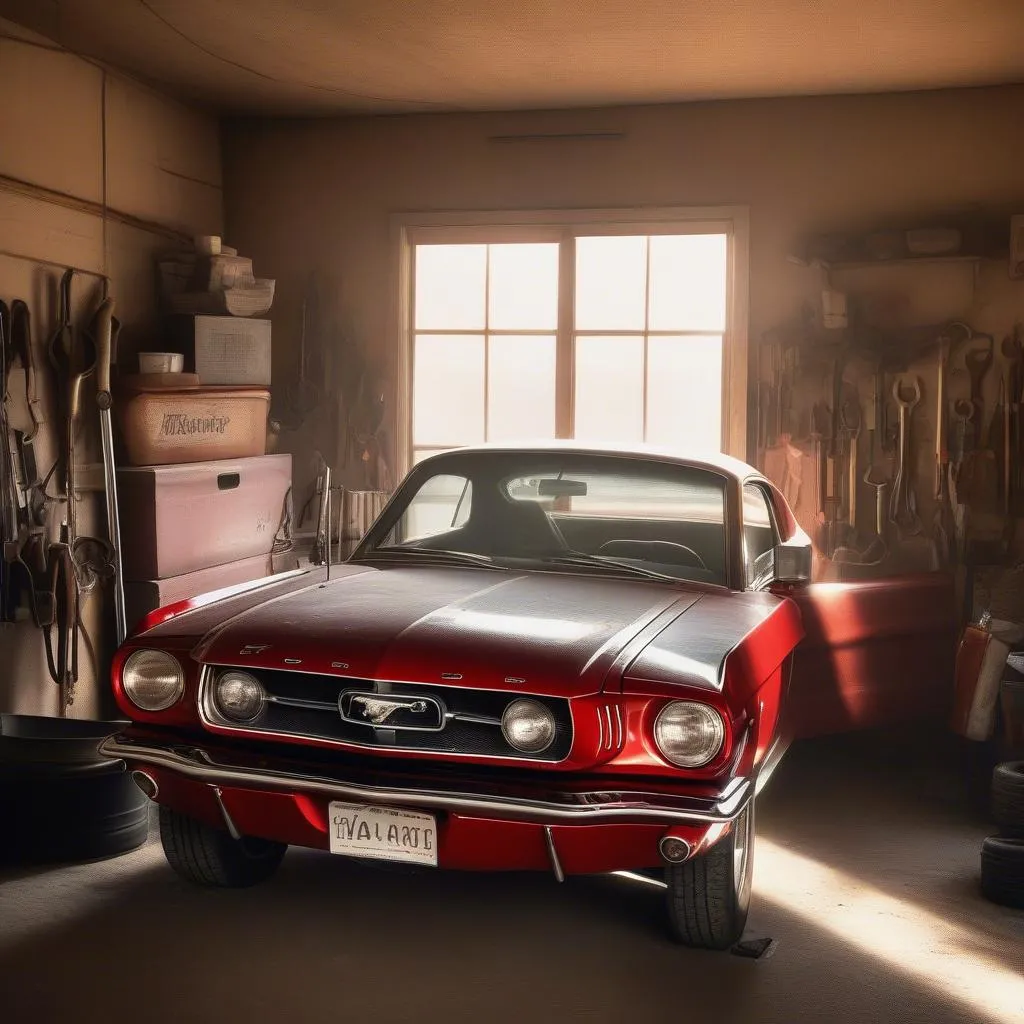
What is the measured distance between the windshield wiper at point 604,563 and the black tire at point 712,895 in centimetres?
78

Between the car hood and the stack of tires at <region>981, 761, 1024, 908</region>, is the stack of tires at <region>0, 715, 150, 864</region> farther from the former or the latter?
the stack of tires at <region>981, 761, 1024, 908</region>

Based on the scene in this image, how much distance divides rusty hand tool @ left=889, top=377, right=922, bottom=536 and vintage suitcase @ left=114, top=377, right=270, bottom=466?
3.10 meters

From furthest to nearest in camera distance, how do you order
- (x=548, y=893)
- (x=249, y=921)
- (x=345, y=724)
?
(x=548, y=893), (x=249, y=921), (x=345, y=724)

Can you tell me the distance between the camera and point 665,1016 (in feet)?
9.15

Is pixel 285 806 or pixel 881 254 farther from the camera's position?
pixel 881 254

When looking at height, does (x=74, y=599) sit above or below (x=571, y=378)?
below

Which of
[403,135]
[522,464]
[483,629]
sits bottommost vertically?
[483,629]

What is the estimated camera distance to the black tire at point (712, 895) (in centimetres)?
305

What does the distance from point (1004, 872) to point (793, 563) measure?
1.05 metres

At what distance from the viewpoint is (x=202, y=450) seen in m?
5.61

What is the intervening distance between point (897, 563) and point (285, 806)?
4.02 meters

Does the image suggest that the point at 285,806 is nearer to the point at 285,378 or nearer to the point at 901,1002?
the point at 901,1002

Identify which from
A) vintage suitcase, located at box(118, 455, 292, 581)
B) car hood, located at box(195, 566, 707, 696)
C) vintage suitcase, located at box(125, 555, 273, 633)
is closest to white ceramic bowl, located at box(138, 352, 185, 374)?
vintage suitcase, located at box(118, 455, 292, 581)

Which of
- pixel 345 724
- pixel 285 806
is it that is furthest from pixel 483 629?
pixel 285 806
